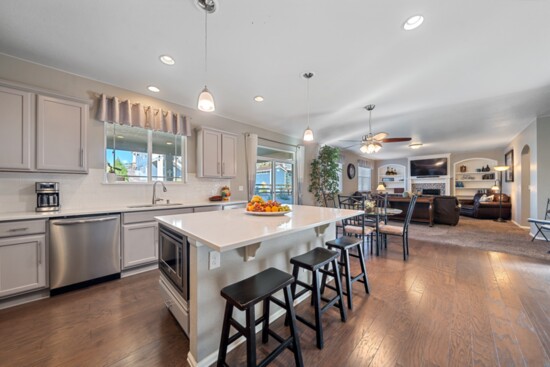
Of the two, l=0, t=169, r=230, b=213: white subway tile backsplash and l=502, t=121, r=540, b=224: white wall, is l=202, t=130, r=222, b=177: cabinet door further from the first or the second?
l=502, t=121, r=540, b=224: white wall

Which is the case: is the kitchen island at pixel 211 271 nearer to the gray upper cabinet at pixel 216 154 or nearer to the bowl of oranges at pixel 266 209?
the bowl of oranges at pixel 266 209

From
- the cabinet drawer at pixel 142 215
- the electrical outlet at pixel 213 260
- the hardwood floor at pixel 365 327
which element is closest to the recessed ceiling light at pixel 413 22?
the electrical outlet at pixel 213 260

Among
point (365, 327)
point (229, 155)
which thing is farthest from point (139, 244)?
point (365, 327)

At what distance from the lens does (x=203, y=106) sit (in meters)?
1.99

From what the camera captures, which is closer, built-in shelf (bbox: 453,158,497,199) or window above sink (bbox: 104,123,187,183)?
window above sink (bbox: 104,123,187,183)

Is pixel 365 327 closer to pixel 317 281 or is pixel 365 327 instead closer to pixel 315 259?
pixel 317 281

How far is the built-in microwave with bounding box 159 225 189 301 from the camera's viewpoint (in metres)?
1.54

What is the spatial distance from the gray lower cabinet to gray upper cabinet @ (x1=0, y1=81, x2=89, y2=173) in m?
0.70

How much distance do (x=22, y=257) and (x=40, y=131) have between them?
4.50 ft

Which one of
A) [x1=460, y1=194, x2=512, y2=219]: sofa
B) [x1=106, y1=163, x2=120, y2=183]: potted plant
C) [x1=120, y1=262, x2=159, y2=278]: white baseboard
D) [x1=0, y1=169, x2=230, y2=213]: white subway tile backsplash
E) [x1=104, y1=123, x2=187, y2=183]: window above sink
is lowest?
[x1=120, y1=262, x2=159, y2=278]: white baseboard

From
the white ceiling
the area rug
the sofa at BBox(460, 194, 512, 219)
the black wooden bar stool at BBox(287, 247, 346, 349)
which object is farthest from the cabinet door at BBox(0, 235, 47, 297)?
the sofa at BBox(460, 194, 512, 219)

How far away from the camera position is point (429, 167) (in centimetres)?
979

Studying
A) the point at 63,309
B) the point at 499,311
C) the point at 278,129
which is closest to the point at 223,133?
the point at 278,129

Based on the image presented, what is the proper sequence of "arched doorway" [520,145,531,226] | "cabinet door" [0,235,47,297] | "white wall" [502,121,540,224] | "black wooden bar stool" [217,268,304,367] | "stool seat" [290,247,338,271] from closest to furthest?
"black wooden bar stool" [217,268,304,367]
"stool seat" [290,247,338,271]
"cabinet door" [0,235,47,297]
"white wall" [502,121,540,224]
"arched doorway" [520,145,531,226]
